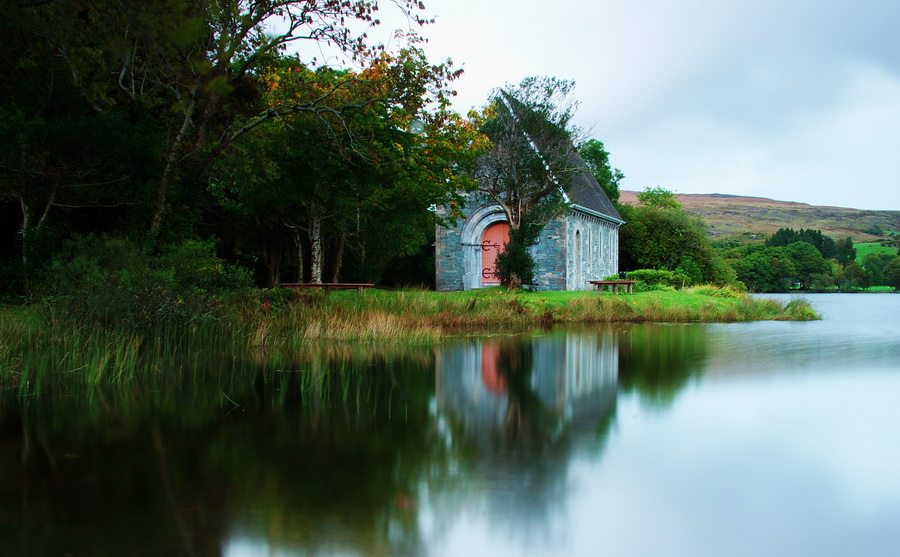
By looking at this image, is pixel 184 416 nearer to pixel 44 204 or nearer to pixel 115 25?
pixel 115 25

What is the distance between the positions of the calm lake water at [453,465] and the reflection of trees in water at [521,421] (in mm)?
26

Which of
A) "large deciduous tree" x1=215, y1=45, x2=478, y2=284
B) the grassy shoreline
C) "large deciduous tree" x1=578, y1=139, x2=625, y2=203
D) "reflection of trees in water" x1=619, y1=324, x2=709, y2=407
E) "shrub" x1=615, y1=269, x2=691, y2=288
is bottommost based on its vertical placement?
"reflection of trees in water" x1=619, y1=324, x2=709, y2=407

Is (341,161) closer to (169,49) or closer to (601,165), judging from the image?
(169,49)

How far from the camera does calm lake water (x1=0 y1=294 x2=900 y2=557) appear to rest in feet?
12.3

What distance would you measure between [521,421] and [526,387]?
2.11 metres

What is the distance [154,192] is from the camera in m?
16.9

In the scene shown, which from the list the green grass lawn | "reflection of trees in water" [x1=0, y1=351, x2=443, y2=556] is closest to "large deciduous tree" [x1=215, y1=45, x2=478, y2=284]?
"reflection of trees in water" [x1=0, y1=351, x2=443, y2=556]

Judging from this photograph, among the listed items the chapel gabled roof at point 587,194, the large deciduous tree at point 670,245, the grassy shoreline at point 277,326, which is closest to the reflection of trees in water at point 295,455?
the grassy shoreline at point 277,326

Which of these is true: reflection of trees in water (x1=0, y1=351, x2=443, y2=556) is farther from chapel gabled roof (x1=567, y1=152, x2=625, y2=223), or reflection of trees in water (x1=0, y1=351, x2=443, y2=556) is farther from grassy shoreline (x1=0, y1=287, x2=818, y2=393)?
chapel gabled roof (x1=567, y1=152, x2=625, y2=223)

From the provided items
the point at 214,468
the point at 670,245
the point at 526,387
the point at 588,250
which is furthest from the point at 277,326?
the point at 670,245

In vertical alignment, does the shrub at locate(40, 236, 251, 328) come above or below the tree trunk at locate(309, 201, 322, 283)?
below

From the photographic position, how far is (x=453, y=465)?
16.9 ft

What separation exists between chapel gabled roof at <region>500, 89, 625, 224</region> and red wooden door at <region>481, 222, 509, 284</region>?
285cm

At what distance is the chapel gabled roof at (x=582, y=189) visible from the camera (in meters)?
25.3
